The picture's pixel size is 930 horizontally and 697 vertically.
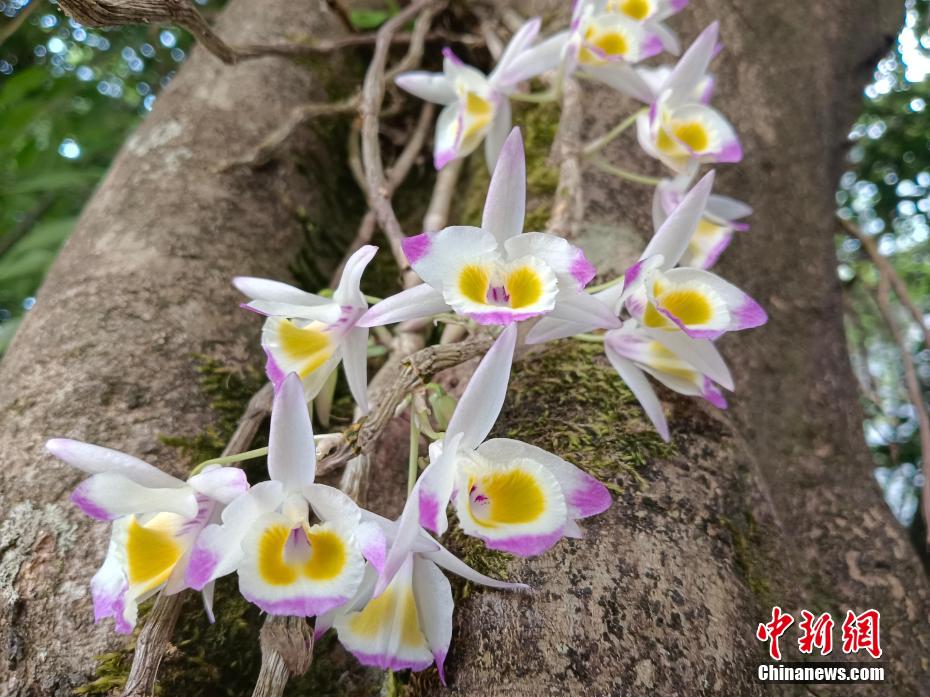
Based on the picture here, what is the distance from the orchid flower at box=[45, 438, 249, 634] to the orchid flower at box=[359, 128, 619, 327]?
0.28m

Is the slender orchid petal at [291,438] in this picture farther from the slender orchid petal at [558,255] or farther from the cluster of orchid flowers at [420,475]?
the slender orchid petal at [558,255]

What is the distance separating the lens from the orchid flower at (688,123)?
1.10m

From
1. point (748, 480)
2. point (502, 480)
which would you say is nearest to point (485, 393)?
point (502, 480)

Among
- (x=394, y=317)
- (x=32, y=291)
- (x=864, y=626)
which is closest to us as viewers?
(x=394, y=317)

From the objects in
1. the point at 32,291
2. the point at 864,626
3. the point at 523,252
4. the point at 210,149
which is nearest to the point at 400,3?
the point at 210,149

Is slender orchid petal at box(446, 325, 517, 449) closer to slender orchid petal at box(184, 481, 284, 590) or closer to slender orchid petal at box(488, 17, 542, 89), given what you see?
slender orchid petal at box(184, 481, 284, 590)

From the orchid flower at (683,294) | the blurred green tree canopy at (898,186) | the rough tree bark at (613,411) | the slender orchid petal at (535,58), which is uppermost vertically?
the slender orchid petal at (535,58)

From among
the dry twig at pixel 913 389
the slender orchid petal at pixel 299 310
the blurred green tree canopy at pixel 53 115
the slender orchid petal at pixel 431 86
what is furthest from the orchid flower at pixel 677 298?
the blurred green tree canopy at pixel 53 115

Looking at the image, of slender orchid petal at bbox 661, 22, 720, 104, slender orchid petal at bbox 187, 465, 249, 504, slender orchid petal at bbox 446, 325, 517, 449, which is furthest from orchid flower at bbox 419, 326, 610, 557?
slender orchid petal at bbox 661, 22, 720, 104

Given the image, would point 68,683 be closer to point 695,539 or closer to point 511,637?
point 511,637

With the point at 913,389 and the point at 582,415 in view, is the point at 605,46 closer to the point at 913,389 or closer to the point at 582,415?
the point at 582,415

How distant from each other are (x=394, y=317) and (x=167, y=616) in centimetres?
46

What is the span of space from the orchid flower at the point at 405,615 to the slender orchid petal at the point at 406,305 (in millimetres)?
246

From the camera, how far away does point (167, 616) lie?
30.8 inches
